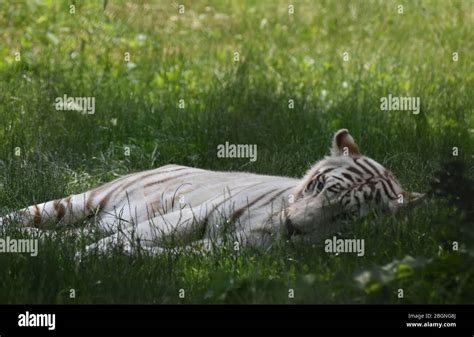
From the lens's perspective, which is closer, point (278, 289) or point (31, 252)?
point (278, 289)

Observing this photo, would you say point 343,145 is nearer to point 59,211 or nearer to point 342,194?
point 342,194

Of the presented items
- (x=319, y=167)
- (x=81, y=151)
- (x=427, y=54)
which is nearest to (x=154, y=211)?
(x=319, y=167)

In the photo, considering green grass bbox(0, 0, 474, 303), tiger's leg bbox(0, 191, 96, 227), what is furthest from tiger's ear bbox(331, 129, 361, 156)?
tiger's leg bbox(0, 191, 96, 227)

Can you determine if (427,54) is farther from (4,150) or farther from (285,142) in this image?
(4,150)

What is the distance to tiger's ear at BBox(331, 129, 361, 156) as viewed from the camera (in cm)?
796

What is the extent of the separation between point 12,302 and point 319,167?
242 cm

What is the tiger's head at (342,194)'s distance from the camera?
734cm

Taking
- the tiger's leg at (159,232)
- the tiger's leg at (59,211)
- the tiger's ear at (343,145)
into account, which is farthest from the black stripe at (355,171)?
the tiger's leg at (59,211)

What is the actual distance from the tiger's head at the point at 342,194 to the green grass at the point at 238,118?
15cm

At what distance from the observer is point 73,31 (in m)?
13.3

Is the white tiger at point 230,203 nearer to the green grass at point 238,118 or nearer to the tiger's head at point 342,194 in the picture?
the tiger's head at point 342,194

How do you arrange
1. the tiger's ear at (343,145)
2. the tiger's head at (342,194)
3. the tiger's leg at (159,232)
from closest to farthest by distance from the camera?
the tiger's leg at (159,232) < the tiger's head at (342,194) < the tiger's ear at (343,145)
